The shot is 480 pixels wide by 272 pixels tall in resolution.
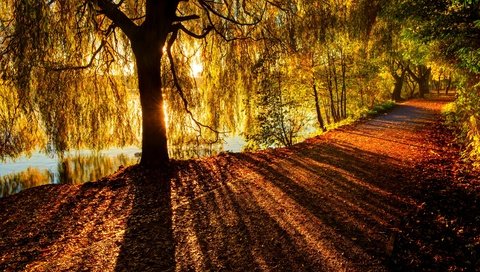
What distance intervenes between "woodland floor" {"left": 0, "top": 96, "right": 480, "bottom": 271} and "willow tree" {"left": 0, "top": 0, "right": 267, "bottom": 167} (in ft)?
4.81

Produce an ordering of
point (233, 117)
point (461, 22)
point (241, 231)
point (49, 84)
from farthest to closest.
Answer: point (233, 117)
point (49, 84)
point (461, 22)
point (241, 231)

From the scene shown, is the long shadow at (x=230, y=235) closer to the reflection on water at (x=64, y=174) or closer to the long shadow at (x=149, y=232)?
the long shadow at (x=149, y=232)

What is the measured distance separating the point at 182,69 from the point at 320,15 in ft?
14.3

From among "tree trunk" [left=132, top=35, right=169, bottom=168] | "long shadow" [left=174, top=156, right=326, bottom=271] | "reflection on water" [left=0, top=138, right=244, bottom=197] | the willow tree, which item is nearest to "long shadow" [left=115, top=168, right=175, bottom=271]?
"long shadow" [left=174, top=156, right=326, bottom=271]

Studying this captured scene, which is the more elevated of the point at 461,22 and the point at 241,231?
the point at 461,22

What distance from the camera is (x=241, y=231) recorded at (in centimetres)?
529

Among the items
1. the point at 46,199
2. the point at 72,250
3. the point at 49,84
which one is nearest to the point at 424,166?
the point at 72,250

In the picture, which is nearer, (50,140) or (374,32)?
(50,140)

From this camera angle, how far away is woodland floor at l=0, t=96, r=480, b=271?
14.7ft

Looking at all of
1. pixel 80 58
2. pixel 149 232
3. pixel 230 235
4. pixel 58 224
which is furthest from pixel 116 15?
pixel 230 235

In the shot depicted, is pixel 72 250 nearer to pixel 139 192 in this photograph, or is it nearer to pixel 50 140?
pixel 139 192

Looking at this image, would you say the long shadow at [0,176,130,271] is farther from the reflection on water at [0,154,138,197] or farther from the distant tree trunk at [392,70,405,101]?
the distant tree trunk at [392,70,405,101]

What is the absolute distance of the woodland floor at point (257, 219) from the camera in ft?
14.7

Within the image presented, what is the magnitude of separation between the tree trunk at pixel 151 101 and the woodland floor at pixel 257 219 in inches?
19.6
